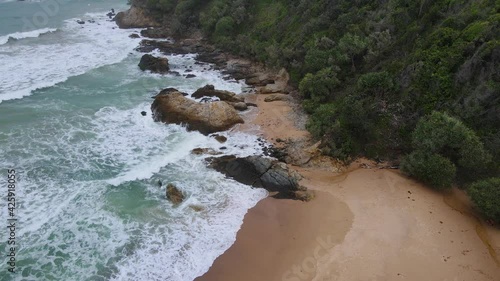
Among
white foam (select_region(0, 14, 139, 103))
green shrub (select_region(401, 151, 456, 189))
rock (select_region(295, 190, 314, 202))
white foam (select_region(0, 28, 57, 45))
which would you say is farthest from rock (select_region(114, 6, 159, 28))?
green shrub (select_region(401, 151, 456, 189))

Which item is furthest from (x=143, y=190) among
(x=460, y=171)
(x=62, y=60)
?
(x=62, y=60)

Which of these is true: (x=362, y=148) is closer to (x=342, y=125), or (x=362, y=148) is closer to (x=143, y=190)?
(x=342, y=125)

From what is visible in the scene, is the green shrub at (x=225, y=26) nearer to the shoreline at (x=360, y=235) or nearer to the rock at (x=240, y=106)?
the rock at (x=240, y=106)

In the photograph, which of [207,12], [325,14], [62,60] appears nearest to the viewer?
[325,14]

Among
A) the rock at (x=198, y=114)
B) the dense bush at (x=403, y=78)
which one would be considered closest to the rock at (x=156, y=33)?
the dense bush at (x=403, y=78)

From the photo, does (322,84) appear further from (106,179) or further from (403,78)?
(106,179)

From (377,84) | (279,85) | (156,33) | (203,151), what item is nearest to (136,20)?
(156,33)

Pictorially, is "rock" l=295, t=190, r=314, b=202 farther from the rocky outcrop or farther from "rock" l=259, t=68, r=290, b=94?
"rock" l=259, t=68, r=290, b=94
